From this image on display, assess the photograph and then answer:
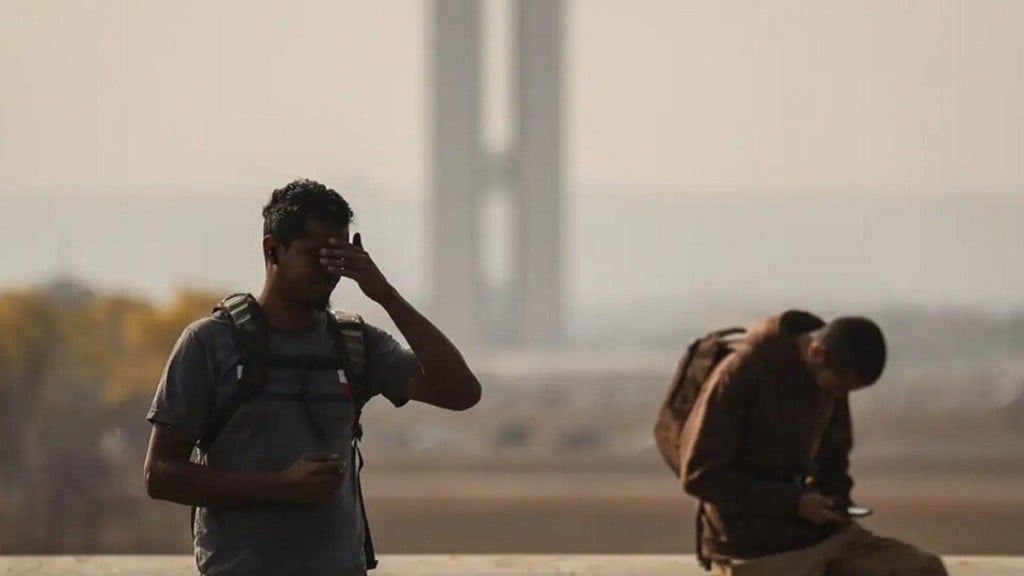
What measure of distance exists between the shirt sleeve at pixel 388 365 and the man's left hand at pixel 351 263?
102mm

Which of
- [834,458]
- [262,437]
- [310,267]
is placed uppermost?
[310,267]

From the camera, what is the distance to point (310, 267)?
3256 millimetres

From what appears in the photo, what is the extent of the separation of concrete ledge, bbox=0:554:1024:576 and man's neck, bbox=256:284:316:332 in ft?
7.33

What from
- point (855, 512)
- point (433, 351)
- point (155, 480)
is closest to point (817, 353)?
point (855, 512)

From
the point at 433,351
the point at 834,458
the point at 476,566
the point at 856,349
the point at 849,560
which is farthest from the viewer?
the point at 476,566

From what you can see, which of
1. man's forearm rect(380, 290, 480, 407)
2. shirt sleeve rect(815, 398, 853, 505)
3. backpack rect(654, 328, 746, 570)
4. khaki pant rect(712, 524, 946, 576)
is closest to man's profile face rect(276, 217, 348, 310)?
man's forearm rect(380, 290, 480, 407)

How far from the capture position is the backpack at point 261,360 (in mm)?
3211

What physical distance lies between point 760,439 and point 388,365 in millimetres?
1389

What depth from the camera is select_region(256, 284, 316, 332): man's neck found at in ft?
10.7

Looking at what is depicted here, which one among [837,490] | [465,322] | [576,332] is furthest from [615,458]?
[837,490]

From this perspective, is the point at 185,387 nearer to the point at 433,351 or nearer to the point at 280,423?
the point at 280,423

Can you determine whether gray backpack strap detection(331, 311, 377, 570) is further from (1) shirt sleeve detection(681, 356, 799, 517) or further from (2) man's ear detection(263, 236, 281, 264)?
(1) shirt sleeve detection(681, 356, 799, 517)

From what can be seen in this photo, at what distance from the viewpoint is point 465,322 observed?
223ft

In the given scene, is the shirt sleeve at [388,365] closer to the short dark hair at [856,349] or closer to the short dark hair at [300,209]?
the short dark hair at [300,209]
